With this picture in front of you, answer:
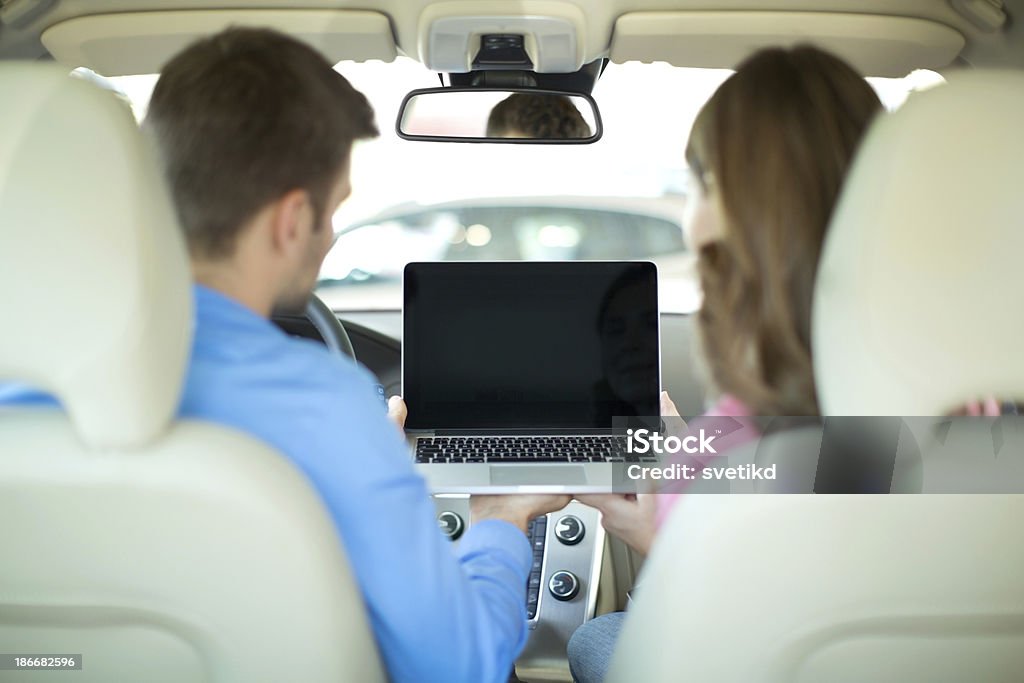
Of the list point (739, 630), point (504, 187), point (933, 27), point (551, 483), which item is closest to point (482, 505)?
point (551, 483)

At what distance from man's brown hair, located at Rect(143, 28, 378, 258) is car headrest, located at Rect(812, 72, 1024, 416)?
0.59 m

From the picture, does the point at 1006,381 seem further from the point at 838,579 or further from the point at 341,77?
the point at 341,77

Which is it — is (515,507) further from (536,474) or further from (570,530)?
(570,530)

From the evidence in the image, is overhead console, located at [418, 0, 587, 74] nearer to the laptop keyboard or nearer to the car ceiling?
the car ceiling

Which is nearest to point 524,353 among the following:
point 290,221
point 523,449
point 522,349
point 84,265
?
point 522,349

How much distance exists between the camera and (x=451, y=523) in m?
2.30

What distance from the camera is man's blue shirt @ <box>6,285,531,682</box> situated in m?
1.07

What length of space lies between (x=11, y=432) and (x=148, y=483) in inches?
6.0

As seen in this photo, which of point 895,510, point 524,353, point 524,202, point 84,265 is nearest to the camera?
point 84,265

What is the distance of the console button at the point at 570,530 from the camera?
2.33m

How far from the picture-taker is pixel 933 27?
1.89 metres

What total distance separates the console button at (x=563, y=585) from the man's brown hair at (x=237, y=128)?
1368 mm

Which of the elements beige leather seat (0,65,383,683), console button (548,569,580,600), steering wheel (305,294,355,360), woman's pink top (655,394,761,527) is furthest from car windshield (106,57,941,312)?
beige leather seat (0,65,383,683)

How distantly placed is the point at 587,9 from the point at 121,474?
46.8 inches
